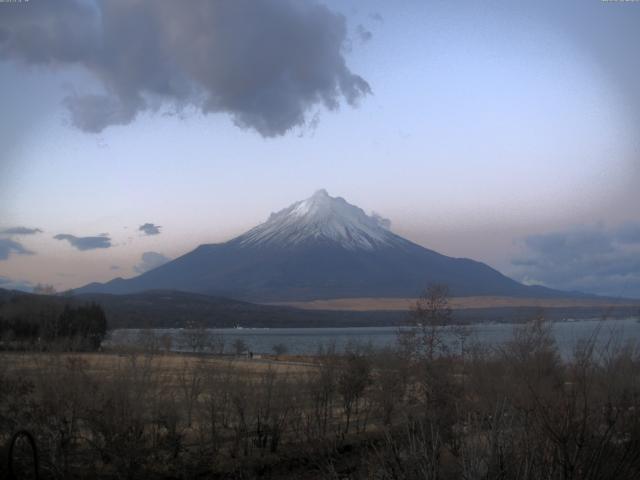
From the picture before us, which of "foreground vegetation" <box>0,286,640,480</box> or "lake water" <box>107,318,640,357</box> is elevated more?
"lake water" <box>107,318,640,357</box>

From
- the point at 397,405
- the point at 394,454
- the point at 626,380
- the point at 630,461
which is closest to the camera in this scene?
the point at 630,461

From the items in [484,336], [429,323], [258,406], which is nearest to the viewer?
[258,406]

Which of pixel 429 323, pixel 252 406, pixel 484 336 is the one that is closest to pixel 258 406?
pixel 252 406

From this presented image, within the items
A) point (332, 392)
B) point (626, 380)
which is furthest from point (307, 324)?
point (626, 380)

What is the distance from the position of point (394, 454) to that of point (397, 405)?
668 inches

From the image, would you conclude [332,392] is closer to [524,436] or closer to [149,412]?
[149,412]

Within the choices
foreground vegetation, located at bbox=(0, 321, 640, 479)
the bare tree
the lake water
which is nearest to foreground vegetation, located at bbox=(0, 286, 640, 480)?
foreground vegetation, located at bbox=(0, 321, 640, 479)

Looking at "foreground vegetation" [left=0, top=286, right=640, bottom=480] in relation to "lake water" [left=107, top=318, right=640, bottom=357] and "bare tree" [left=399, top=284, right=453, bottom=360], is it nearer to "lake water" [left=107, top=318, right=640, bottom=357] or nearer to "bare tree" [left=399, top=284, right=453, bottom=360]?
"lake water" [left=107, top=318, right=640, bottom=357]

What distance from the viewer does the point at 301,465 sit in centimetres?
2017

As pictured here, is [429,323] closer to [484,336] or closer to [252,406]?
[484,336]

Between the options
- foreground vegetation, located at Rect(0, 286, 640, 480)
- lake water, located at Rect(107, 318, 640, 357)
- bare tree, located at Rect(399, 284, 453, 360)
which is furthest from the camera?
bare tree, located at Rect(399, 284, 453, 360)

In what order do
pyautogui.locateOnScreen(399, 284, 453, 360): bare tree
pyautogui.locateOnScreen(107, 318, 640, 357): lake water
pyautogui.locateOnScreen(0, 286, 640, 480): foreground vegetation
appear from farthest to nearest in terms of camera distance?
pyautogui.locateOnScreen(399, 284, 453, 360): bare tree, pyautogui.locateOnScreen(0, 286, 640, 480): foreground vegetation, pyautogui.locateOnScreen(107, 318, 640, 357): lake water

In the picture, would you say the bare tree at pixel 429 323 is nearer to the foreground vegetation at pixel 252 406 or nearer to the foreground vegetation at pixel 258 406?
the foreground vegetation at pixel 252 406

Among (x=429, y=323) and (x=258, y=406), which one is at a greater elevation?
(x=429, y=323)
